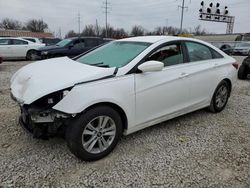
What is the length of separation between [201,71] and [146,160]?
6.37ft

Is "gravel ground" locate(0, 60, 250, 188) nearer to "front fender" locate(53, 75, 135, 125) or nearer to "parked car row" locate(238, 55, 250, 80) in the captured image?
"front fender" locate(53, 75, 135, 125)

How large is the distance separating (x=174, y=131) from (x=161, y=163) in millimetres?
1013

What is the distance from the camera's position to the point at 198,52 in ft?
13.8

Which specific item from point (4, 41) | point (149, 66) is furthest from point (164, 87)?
point (4, 41)

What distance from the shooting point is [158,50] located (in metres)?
3.49

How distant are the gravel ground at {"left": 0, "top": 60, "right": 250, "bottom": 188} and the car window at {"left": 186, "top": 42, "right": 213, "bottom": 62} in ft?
3.93

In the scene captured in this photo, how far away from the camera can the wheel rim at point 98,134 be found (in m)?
2.80

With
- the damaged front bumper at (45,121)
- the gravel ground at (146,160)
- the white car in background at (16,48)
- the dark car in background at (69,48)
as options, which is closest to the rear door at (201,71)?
the gravel ground at (146,160)

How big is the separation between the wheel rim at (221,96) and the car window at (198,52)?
71cm

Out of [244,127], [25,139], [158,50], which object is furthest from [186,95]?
[25,139]

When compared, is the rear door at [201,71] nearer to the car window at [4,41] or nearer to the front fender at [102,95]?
the front fender at [102,95]

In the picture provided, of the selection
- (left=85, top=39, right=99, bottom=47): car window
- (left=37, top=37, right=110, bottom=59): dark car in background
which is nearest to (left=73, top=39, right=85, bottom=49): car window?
(left=37, top=37, right=110, bottom=59): dark car in background

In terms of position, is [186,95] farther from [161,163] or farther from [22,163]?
[22,163]

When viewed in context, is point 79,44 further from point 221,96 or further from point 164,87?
point 164,87
